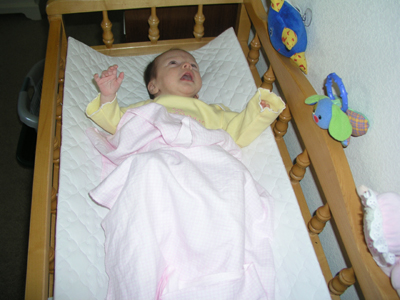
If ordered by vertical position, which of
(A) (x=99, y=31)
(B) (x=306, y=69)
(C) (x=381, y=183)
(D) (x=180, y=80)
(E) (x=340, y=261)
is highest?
(A) (x=99, y=31)

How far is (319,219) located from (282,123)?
1.15ft

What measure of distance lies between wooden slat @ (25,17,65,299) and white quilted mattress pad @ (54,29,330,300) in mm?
71

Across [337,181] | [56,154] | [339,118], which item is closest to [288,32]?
[339,118]

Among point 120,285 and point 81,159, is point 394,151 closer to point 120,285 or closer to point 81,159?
point 120,285

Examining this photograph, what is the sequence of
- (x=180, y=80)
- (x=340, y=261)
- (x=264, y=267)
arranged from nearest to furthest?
(x=264, y=267) → (x=340, y=261) → (x=180, y=80)

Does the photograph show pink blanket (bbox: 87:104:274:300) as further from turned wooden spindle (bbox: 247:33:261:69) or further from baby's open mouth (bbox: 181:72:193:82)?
turned wooden spindle (bbox: 247:33:261:69)

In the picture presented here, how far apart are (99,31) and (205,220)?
1.85 m

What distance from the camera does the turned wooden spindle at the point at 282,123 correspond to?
1.06 meters

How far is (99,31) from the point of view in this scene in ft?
7.26

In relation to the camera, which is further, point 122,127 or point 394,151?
point 122,127

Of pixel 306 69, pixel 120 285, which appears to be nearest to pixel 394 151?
pixel 306 69

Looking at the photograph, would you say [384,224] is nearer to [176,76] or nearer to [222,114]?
[222,114]

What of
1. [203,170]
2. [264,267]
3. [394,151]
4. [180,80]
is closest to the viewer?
[394,151]

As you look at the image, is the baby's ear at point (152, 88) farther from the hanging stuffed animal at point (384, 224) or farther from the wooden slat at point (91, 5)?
the hanging stuffed animal at point (384, 224)
